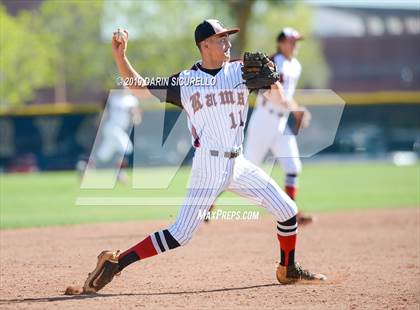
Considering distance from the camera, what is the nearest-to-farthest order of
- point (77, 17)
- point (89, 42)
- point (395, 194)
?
point (395, 194) < point (77, 17) < point (89, 42)

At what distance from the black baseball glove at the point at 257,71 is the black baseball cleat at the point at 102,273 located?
6.33ft

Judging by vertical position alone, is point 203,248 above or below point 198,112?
below

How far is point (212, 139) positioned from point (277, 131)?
4961 mm

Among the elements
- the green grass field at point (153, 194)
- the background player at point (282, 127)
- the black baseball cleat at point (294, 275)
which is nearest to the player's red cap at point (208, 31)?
Result: the black baseball cleat at point (294, 275)

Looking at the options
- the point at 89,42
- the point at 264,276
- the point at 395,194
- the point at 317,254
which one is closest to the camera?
the point at 264,276

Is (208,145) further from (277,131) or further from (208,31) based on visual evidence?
(277,131)

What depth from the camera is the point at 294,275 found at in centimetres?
784

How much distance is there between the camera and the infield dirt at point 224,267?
7.00 m

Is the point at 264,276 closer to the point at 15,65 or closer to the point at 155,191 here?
the point at 155,191

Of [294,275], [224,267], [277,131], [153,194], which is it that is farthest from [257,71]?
[153,194]

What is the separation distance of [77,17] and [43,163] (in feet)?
29.9

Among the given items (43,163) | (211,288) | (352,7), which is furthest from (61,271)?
(352,7)

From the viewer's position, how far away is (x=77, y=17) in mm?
34844

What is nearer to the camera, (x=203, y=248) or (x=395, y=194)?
(x=203, y=248)
